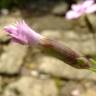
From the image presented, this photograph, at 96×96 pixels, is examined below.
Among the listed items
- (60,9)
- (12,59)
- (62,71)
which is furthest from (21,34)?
(60,9)

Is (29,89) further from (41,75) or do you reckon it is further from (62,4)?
(62,4)

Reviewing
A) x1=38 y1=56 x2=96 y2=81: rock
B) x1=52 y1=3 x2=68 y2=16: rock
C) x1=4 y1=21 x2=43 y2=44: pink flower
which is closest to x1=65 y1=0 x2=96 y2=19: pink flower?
x1=38 y1=56 x2=96 y2=81: rock

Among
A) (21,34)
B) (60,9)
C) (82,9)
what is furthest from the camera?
(60,9)

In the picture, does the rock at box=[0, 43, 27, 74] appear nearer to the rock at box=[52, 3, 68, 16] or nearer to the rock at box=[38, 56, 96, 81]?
the rock at box=[38, 56, 96, 81]

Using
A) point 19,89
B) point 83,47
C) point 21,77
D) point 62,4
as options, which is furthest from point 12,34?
point 62,4

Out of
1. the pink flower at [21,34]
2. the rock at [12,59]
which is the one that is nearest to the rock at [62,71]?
the rock at [12,59]

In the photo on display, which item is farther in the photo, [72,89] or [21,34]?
[72,89]

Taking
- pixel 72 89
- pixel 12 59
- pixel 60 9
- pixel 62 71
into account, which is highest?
pixel 60 9

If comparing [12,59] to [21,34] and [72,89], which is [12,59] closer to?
[72,89]
